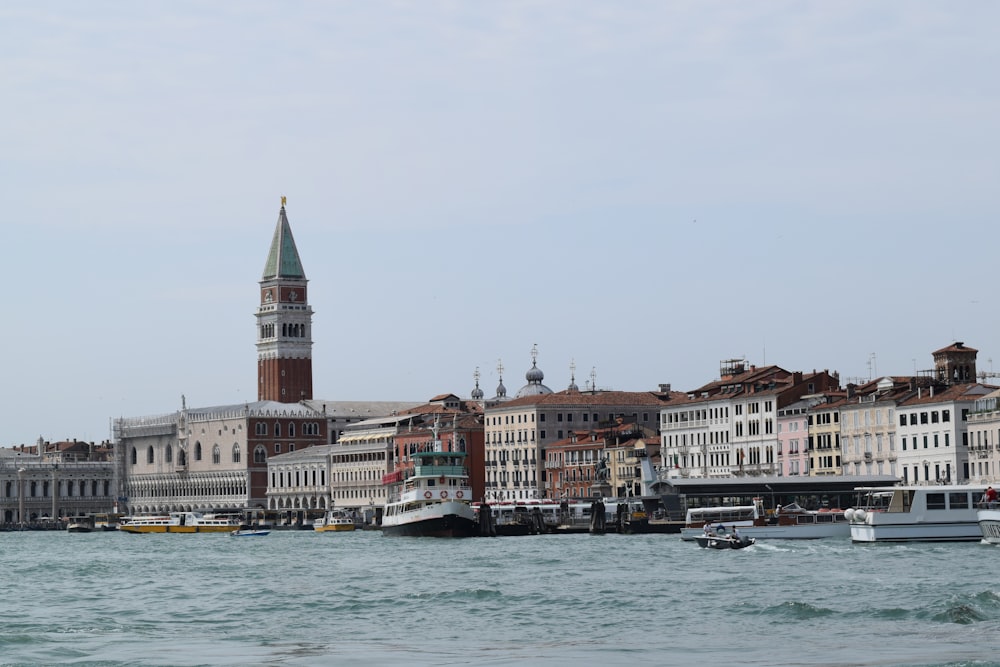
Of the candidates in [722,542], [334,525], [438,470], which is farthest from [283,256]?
[722,542]

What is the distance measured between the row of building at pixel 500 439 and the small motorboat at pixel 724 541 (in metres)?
20.9

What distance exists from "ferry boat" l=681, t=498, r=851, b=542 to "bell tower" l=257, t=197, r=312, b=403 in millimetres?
88935

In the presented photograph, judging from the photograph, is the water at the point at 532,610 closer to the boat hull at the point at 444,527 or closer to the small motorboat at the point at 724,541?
the small motorboat at the point at 724,541

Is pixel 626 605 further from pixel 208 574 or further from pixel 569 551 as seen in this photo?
pixel 569 551

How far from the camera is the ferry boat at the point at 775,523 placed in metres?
70.6

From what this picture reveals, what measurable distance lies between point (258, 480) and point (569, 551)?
94.0 metres

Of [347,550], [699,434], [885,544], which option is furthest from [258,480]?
[885,544]

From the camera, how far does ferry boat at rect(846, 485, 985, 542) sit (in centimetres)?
6494

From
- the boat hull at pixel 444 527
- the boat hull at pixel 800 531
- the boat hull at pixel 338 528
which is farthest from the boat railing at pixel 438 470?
the boat hull at pixel 338 528

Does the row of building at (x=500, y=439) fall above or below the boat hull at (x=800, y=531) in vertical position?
above

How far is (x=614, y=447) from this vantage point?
11475cm

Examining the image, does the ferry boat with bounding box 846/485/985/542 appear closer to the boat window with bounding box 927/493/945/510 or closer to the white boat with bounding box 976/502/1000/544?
the boat window with bounding box 927/493/945/510

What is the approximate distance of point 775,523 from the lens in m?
76.9

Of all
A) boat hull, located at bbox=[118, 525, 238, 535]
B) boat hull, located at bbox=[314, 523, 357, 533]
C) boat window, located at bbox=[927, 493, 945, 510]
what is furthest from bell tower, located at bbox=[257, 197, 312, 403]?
→ boat window, located at bbox=[927, 493, 945, 510]
